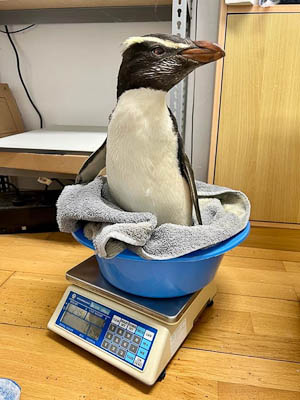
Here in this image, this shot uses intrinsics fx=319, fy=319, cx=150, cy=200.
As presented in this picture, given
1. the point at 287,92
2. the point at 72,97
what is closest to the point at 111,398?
the point at 287,92

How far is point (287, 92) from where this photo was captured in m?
0.80

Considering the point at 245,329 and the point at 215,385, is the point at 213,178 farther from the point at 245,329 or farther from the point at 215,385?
the point at 215,385

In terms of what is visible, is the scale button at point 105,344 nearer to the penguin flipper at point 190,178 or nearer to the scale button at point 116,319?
the scale button at point 116,319

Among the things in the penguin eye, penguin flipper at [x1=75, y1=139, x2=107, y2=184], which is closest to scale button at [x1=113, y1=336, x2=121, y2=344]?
penguin flipper at [x1=75, y1=139, x2=107, y2=184]

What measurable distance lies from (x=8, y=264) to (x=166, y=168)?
0.50 metres

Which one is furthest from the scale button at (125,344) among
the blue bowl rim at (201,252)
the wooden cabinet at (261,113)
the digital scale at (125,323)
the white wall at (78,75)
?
the white wall at (78,75)

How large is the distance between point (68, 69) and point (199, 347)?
954mm

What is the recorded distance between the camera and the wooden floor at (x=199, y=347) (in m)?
0.45

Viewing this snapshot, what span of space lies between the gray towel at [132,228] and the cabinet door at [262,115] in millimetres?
354

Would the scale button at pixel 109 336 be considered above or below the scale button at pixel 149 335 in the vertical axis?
below

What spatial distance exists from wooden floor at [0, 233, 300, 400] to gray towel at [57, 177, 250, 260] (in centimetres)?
20

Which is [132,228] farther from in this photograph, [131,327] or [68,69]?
[68,69]

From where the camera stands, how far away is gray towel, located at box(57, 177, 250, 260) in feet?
1.34

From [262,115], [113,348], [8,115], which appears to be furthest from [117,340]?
[8,115]
